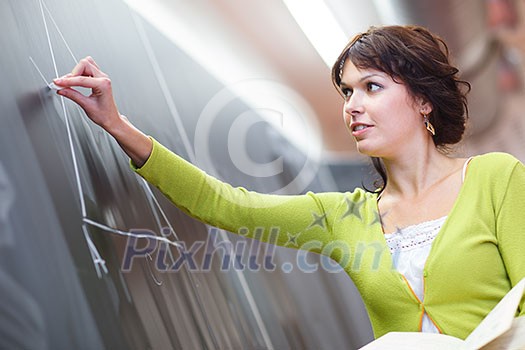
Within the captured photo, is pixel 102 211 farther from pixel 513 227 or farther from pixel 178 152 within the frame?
pixel 513 227

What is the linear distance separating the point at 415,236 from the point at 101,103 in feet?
1.62

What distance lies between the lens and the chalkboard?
2.29ft

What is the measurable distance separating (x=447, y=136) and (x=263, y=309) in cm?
58

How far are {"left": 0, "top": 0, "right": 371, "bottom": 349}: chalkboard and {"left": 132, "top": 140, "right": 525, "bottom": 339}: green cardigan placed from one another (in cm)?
10

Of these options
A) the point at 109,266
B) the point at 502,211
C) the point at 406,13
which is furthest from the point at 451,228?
the point at 406,13

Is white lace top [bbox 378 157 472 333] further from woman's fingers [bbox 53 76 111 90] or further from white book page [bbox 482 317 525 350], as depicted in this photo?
woman's fingers [bbox 53 76 111 90]

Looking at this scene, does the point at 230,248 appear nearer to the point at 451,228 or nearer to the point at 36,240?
the point at 451,228

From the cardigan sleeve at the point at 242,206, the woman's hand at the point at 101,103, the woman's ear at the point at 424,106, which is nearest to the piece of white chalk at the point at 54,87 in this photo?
the woman's hand at the point at 101,103

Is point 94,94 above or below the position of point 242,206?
above

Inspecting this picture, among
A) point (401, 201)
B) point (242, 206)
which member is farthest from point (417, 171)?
point (242, 206)

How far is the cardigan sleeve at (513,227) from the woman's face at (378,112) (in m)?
0.19

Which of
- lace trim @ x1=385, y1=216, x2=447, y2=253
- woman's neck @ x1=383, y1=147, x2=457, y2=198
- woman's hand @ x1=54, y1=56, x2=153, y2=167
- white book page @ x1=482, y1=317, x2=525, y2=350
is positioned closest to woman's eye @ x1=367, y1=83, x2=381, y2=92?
woman's neck @ x1=383, y1=147, x2=457, y2=198

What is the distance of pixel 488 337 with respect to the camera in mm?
705

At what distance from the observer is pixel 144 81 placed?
1255mm
